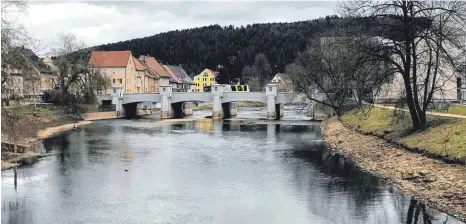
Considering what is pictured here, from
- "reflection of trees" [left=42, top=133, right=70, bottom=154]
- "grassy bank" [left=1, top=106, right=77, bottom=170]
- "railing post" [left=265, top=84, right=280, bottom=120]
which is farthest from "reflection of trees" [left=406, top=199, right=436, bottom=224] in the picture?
"railing post" [left=265, top=84, right=280, bottom=120]

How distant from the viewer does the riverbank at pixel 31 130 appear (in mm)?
30211

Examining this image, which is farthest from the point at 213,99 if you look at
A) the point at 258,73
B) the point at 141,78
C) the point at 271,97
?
the point at 258,73

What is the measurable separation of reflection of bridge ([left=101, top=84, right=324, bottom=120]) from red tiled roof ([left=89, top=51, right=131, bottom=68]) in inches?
716

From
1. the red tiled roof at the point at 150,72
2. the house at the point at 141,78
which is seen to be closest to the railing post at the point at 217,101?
the house at the point at 141,78

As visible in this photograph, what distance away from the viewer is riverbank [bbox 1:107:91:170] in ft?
99.1

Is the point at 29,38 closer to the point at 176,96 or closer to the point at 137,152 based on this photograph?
the point at 137,152

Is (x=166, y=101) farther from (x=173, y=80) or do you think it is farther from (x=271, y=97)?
(x=173, y=80)

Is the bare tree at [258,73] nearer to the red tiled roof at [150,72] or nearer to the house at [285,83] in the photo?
the house at [285,83]

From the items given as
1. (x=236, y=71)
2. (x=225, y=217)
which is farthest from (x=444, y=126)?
(x=236, y=71)

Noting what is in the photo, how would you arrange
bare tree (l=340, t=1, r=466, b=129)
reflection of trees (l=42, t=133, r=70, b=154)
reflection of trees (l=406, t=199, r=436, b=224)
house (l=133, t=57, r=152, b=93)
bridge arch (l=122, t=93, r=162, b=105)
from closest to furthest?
1. reflection of trees (l=406, t=199, r=436, b=224)
2. bare tree (l=340, t=1, r=466, b=129)
3. reflection of trees (l=42, t=133, r=70, b=154)
4. bridge arch (l=122, t=93, r=162, b=105)
5. house (l=133, t=57, r=152, b=93)

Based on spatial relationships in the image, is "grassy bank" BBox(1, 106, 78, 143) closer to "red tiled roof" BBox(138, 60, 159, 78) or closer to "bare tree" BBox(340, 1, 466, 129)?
"bare tree" BBox(340, 1, 466, 129)

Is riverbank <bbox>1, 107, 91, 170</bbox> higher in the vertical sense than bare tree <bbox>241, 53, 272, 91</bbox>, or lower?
lower

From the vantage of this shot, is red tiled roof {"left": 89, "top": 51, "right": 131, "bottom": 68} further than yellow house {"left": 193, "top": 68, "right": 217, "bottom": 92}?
No

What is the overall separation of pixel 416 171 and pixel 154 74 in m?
98.8
